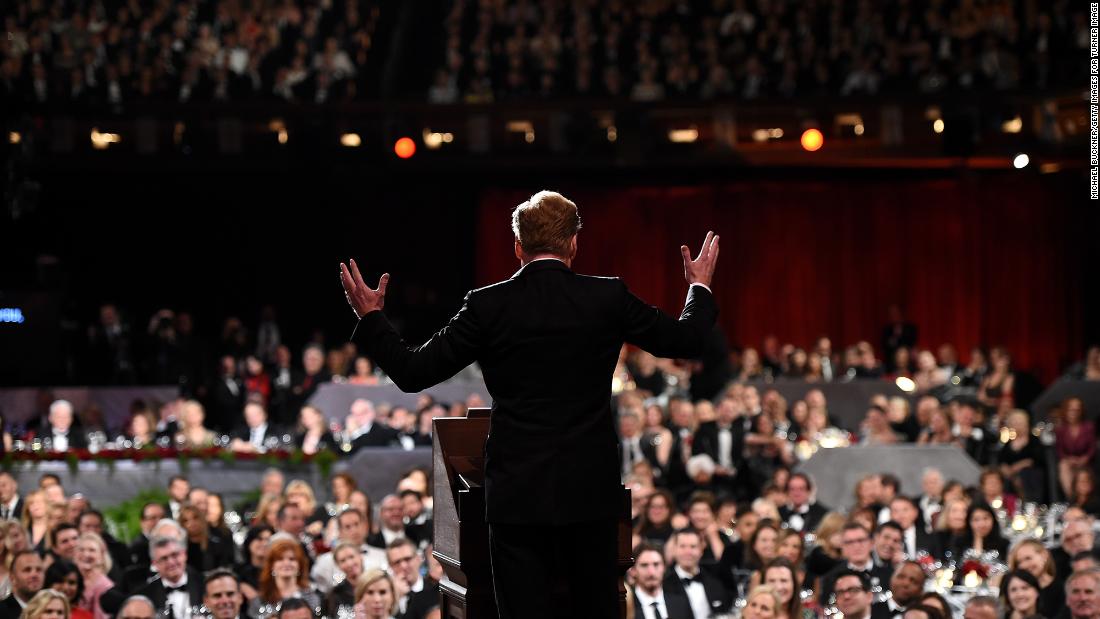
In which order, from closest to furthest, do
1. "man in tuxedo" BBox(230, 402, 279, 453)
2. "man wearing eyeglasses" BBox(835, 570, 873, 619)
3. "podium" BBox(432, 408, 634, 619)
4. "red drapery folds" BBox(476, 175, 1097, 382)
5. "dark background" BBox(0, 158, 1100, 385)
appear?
"podium" BBox(432, 408, 634, 619) < "man wearing eyeglasses" BBox(835, 570, 873, 619) < "man in tuxedo" BBox(230, 402, 279, 453) < "dark background" BBox(0, 158, 1100, 385) < "red drapery folds" BBox(476, 175, 1097, 382)

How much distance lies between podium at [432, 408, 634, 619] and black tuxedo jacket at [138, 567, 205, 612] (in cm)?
492

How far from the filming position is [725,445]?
13.1m

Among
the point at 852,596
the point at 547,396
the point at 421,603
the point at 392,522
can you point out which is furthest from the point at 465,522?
the point at 392,522

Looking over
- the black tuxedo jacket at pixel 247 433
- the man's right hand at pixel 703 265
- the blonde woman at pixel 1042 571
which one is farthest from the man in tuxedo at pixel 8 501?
the man's right hand at pixel 703 265

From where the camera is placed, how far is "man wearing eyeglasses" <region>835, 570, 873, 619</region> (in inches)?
296

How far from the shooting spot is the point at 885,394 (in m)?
15.7

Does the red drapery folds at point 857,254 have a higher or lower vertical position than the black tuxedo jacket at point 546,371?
higher

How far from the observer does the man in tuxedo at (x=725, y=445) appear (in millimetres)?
12766

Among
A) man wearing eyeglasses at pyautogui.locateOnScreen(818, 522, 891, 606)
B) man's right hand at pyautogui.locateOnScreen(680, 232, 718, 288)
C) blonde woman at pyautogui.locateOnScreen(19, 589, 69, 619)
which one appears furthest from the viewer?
man wearing eyeglasses at pyautogui.locateOnScreen(818, 522, 891, 606)

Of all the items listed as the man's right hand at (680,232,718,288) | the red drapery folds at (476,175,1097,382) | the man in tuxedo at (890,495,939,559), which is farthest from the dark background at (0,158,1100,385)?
the man's right hand at (680,232,718,288)

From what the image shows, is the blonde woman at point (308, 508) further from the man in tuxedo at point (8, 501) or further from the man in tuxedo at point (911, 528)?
the man in tuxedo at point (911, 528)

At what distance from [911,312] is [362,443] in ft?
35.4

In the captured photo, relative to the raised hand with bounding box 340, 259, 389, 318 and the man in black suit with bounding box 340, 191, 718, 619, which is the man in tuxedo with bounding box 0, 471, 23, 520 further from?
the man in black suit with bounding box 340, 191, 718, 619

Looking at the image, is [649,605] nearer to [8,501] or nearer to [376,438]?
[8,501]
